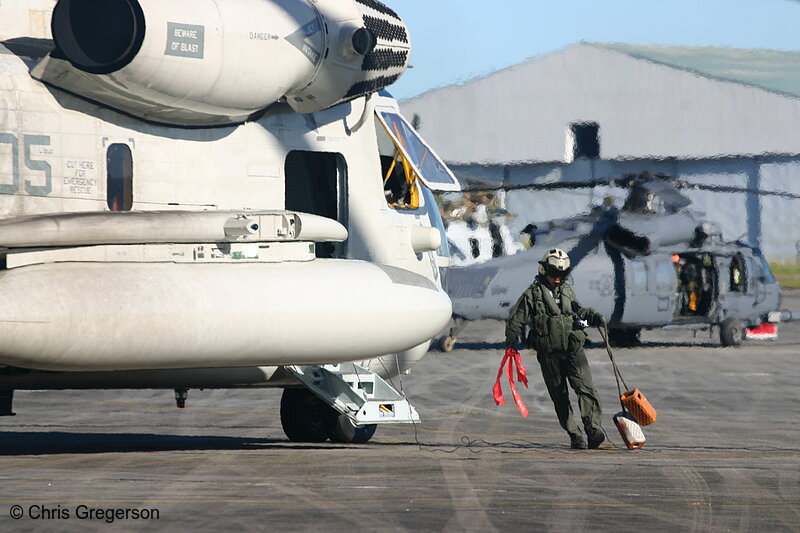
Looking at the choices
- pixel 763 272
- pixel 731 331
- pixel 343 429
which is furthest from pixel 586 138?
pixel 343 429

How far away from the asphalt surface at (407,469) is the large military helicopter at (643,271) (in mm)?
6986

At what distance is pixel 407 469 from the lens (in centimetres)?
1028

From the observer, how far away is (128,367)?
996 cm

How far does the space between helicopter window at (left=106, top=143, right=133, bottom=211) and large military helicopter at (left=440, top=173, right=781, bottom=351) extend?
598 inches

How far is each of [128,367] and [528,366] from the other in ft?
50.6

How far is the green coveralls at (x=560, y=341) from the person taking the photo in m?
12.1

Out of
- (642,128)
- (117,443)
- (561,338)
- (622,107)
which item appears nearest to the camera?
(561,338)

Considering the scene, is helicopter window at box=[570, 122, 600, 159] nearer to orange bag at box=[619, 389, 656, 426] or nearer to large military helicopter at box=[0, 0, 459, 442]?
large military helicopter at box=[0, 0, 459, 442]

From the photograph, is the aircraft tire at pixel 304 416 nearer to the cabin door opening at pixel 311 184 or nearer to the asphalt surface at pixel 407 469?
the asphalt surface at pixel 407 469

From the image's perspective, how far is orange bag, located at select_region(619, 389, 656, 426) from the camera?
12.0 m

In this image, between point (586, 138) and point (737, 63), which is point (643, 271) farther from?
point (737, 63)

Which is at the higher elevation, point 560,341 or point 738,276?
point 560,341

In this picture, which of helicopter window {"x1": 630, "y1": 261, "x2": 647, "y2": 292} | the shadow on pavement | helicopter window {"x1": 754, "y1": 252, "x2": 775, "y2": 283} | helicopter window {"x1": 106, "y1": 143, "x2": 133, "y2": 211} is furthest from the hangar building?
helicopter window {"x1": 106, "y1": 143, "x2": 133, "y2": 211}

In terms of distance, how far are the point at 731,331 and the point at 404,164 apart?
16487 mm
